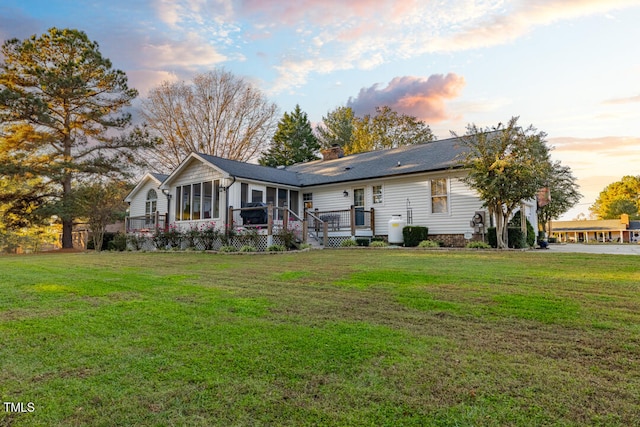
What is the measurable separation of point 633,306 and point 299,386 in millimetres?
3768

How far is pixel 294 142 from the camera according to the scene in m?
38.7

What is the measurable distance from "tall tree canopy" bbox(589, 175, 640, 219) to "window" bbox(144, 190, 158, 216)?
61.6 metres

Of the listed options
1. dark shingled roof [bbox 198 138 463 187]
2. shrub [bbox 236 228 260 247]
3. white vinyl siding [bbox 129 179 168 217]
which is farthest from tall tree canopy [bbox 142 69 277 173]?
shrub [bbox 236 228 260 247]

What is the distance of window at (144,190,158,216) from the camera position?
69.1 feet

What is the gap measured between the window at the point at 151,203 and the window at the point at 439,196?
1556cm

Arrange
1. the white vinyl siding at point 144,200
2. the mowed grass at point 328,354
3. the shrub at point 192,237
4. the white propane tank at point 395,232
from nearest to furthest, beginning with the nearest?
the mowed grass at point 328,354 < the white propane tank at point 395,232 < the shrub at point 192,237 < the white vinyl siding at point 144,200

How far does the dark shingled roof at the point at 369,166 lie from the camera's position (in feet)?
48.8

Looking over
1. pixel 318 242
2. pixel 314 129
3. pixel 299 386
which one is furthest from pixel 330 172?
pixel 314 129

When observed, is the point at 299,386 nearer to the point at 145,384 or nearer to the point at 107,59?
the point at 145,384

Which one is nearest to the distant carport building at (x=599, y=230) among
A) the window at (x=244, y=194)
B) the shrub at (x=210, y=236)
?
the window at (x=244, y=194)

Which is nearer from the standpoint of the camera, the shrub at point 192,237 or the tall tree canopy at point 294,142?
the shrub at point 192,237

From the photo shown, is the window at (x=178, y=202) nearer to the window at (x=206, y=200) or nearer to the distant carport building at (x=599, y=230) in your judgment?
the window at (x=206, y=200)

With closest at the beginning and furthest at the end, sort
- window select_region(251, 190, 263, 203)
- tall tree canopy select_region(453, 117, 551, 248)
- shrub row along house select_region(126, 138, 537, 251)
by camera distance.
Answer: tall tree canopy select_region(453, 117, 551, 248) < shrub row along house select_region(126, 138, 537, 251) < window select_region(251, 190, 263, 203)

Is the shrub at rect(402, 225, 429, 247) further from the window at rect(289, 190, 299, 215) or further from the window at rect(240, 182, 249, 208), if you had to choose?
the window at rect(240, 182, 249, 208)
